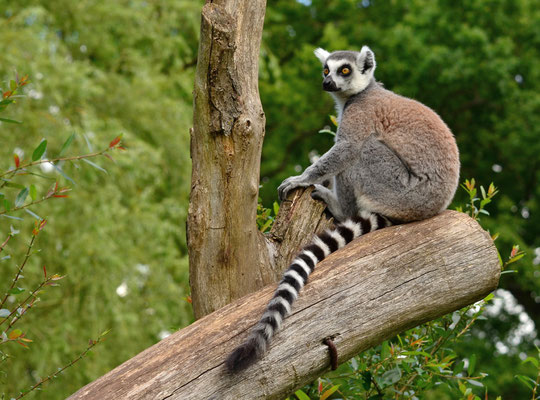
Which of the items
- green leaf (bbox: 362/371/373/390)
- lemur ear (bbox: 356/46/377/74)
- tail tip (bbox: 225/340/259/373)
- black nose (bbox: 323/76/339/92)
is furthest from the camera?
lemur ear (bbox: 356/46/377/74)

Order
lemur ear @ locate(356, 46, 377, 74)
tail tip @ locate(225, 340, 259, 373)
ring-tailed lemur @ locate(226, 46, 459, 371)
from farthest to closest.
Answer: lemur ear @ locate(356, 46, 377, 74)
ring-tailed lemur @ locate(226, 46, 459, 371)
tail tip @ locate(225, 340, 259, 373)

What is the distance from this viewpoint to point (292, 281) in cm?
300

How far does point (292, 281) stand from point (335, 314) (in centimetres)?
26

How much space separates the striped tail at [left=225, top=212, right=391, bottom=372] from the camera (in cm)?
268

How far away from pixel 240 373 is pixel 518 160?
12064 millimetres

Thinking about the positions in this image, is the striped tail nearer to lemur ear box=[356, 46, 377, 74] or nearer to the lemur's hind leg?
the lemur's hind leg

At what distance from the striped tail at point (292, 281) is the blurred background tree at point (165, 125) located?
2.35 metres

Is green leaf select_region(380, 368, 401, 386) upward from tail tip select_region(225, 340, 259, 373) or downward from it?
downward

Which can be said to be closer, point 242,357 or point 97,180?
point 242,357

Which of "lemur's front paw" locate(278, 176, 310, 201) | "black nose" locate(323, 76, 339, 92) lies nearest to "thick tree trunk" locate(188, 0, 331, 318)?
"lemur's front paw" locate(278, 176, 310, 201)

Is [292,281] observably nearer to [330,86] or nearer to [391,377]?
[391,377]

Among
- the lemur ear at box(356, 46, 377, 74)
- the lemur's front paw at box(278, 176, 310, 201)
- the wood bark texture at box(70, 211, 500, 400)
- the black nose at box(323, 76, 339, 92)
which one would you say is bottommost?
the wood bark texture at box(70, 211, 500, 400)

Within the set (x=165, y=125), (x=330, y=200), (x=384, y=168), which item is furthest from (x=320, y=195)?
(x=165, y=125)

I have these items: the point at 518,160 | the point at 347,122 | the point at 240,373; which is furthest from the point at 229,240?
the point at 518,160
